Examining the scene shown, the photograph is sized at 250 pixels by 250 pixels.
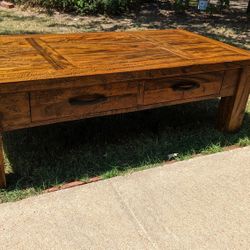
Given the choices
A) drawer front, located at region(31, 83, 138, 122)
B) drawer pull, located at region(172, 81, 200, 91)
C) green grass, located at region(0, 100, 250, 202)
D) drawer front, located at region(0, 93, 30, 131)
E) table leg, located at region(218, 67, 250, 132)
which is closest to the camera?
drawer front, located at region(0, 93, 30, 131)

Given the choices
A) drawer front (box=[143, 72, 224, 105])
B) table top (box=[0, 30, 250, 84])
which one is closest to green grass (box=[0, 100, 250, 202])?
drawer front (box=[143, 72, 224, 105])

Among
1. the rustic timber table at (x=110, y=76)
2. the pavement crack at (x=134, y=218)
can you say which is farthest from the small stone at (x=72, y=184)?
the rustic timber table at (x=110, y=76)

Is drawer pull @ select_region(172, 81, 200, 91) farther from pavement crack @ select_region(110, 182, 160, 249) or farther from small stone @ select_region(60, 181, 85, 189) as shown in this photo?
small stone @ select_region(60, 181, 85, 189)

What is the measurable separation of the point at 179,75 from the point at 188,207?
884mm

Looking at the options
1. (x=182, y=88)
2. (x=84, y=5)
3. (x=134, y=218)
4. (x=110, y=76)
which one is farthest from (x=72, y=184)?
(x=84, y=5)

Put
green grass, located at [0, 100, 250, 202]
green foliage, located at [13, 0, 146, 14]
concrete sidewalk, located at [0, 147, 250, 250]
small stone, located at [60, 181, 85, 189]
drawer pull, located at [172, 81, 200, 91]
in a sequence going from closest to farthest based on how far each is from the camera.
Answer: concrete sidewalk, located at [0, 147, 250, 250] → small stone, located at [60, 181, 85, 189] → green grass, located at [0, 100, 250, 202] → drawer pull, located at [172, 81, 200, 91] → green foliage, located at [13, 0, 146, 14]

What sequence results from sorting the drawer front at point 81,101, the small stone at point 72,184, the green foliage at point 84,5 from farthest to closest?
the green foliage at point 84,5
the small stone at point 72,184
the drawer front at point 81,101

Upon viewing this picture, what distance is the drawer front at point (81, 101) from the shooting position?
86.1 inches

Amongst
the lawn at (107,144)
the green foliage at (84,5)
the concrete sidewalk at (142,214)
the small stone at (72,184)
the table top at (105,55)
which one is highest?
the table top at (105,55)

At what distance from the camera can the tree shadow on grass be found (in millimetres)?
2521

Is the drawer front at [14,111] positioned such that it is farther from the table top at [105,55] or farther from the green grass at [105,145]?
the green grass at [105,145]

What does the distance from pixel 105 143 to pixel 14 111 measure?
37.4 inches

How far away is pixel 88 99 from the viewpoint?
91.5 inches

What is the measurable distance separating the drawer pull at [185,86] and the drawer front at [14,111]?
1026 mm
